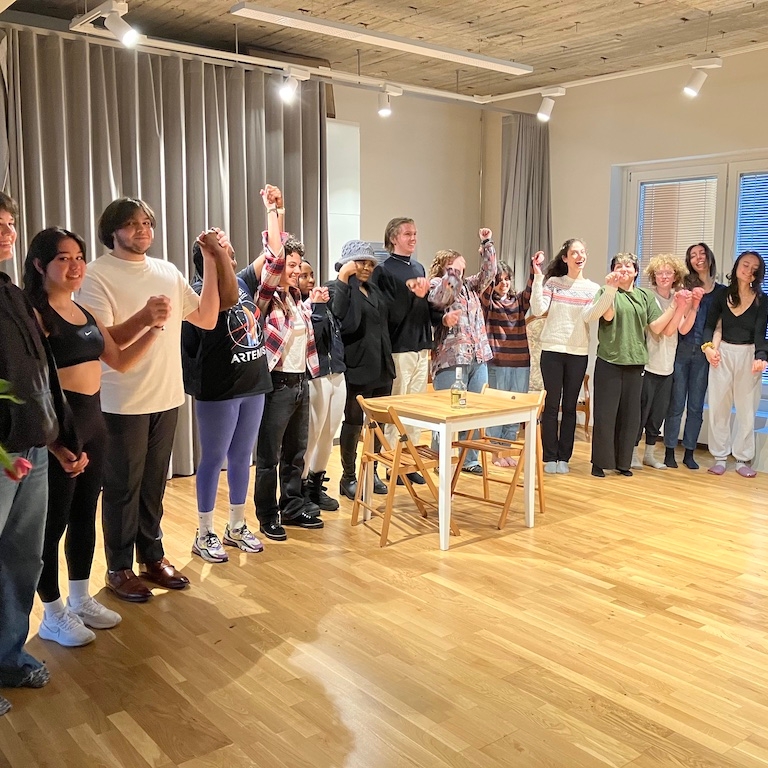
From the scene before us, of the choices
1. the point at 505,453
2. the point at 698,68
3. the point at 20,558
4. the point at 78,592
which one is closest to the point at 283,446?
the point at 505,453

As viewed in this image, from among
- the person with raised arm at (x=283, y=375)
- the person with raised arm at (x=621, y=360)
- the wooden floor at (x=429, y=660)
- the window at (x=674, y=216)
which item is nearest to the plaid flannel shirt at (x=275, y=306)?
the person with raised arm at (x=283, y=375)

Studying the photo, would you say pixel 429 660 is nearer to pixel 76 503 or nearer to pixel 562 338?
pixel 76 503

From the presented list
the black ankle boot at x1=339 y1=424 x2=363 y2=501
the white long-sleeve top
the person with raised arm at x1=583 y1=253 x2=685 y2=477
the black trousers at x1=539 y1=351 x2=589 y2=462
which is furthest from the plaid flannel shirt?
the person with raised arm at x1=583 y1=253 x2=685 y2=477

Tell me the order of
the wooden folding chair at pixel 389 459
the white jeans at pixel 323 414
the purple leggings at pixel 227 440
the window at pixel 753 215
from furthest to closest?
the window at pixel 753 215 < the white jeans at pixel 323 414 < the wooden folding chair at pixel 389 459 < the purple leggings at pixel 227 440

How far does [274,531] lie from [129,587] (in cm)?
94

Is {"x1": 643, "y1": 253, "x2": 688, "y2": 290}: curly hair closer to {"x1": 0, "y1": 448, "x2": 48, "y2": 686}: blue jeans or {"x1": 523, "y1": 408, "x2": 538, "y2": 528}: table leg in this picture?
{"x1": 523, "y1": 408, "x2": 538, "y2": 528}: table leg

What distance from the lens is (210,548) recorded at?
3.83 metres

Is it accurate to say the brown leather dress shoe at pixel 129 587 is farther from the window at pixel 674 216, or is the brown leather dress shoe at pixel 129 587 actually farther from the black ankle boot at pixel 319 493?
the window at pixel 674 216

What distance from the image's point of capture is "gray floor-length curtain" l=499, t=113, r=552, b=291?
726 cm

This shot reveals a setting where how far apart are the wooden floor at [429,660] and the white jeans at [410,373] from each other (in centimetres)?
101

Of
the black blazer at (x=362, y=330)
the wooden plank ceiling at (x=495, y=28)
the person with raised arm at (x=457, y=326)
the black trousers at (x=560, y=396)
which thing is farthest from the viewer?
the black trousers at (x=560, y=396)

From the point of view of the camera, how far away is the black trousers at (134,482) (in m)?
3.11

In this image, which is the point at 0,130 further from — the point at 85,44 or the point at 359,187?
the point at 359,187

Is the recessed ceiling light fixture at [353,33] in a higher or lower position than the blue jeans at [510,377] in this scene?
higher
